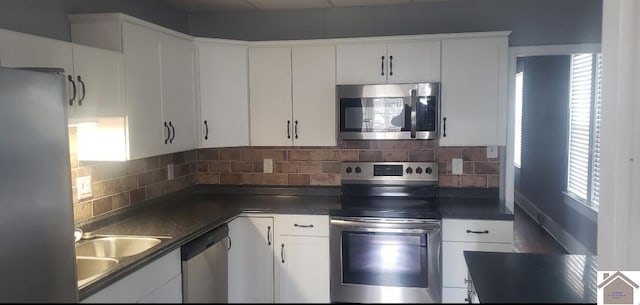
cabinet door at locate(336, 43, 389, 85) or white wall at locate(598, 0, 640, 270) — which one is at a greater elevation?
cabinet door at locate(336, 43, 389, 85)

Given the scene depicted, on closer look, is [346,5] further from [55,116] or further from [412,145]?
[55,116]

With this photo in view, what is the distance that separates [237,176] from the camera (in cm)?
391

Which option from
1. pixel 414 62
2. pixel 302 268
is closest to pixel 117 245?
pixel 302 268

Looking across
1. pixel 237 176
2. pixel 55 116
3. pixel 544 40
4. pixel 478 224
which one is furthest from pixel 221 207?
pixel 544 40

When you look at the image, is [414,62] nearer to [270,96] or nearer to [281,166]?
[270,96]

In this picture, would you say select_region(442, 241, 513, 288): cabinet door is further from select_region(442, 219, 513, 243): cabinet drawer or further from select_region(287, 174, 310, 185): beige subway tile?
select_region(287, 174, 310, 185): beige subway tile

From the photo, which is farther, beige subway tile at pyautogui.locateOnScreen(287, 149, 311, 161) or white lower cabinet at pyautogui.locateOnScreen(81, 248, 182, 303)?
beige subway tile at pyautogui.locateOnScreen(287, 149, 311, 161)

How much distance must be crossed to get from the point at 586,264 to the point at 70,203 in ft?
6.25

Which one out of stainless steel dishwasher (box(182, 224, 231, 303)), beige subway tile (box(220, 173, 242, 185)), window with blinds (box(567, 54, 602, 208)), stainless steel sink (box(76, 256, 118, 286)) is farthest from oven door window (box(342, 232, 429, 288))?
window with blinds (box(567, 54, 602, 208))

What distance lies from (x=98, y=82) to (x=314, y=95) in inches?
60.0

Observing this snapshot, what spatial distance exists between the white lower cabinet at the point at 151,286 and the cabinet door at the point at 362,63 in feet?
5.54

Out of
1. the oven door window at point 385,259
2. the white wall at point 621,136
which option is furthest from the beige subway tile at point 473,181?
the white wall at point 621,136

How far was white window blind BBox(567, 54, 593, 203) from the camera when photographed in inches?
157

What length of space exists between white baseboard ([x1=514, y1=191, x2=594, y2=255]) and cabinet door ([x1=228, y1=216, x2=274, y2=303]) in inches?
87.7
